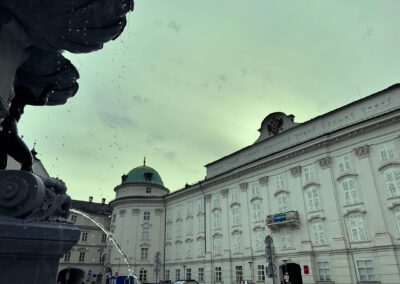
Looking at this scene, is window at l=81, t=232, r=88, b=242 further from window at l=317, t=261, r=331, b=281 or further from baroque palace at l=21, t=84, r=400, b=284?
window at l=317, t=261, r=331, b=281

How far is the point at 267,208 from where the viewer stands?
34.1 m

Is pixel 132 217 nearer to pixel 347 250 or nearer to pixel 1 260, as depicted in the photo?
pixel 347 250

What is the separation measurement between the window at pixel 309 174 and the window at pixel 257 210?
6.50 m

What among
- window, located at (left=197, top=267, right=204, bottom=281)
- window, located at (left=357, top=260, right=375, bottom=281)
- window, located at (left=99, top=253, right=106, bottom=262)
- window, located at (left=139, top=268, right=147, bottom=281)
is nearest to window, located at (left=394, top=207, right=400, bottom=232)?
window, located at (left=357, top=260, right=375, bottom=281)

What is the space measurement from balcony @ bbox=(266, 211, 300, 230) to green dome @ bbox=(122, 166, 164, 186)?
30065 mm

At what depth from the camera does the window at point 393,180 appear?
25.0 m

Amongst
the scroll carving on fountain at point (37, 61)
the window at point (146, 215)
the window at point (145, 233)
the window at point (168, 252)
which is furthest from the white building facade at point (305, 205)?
the scroll carving on fountain at point (37, 61)

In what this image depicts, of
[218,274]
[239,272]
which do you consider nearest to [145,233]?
[218,274]

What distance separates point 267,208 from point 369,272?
451 inches

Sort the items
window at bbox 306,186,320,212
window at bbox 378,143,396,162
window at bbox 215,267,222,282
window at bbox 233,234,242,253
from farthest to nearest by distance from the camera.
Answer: window at bbox 215,267,222,282, window at bbox 233,234,242,253, window at bbox 306,186,320,212, window at bbox 378,143,396,162

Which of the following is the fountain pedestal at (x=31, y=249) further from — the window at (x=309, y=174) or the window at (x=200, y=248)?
the window at (x=200, y=248)

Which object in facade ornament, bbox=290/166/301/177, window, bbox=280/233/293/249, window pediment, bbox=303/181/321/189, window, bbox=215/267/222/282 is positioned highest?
facade ornament, bbox=290/166/301/177

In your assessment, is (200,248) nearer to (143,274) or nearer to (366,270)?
(143,274)

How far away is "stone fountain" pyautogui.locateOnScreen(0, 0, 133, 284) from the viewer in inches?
147
